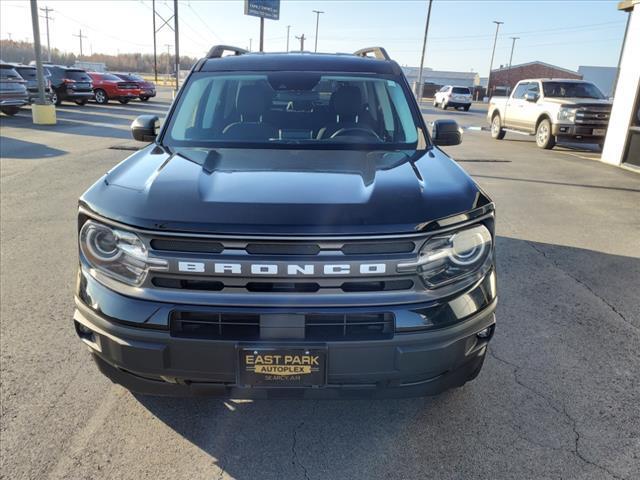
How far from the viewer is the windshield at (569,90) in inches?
558

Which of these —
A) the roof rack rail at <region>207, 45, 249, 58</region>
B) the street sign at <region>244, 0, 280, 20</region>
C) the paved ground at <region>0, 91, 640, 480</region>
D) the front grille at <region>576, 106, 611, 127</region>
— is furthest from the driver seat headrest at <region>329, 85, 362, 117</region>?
the street sign at <region>244, 0, 280, 20</region>

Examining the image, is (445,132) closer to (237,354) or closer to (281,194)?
(281,194)

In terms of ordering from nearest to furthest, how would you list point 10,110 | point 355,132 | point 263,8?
point 355,132 → point 10,110 → point 263,8

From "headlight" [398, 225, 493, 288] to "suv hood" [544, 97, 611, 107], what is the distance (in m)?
12.6

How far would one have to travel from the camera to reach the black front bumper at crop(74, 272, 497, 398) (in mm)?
2004

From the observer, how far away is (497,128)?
17.4 meters

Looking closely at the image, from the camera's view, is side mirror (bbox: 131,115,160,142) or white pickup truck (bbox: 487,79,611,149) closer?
side mirror (bbox: 131,115,160,142)

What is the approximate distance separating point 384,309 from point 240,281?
22.6 inches

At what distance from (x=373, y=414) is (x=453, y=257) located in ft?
3.56

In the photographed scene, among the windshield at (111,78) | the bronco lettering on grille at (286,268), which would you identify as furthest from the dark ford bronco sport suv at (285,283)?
the windshield at (111,78)

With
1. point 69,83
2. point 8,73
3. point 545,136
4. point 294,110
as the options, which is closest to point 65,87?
point 69,83

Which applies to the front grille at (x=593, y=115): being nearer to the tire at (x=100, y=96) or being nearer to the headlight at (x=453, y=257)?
the headlight at (x=453, y=257)

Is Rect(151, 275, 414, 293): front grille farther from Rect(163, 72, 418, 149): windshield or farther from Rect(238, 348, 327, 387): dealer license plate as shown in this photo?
Rect(163, 72, 418, 149): windshield

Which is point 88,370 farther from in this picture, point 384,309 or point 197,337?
point 384,309
